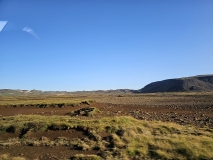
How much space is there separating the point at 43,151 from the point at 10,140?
404 cm

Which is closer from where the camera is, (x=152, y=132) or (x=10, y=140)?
(x=10, y=140)

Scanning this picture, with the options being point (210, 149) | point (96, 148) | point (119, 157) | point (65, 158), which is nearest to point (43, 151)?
point (65, 158)

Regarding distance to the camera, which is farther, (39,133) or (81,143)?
(39,133)

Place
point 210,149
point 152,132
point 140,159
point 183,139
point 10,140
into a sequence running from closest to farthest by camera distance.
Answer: point 140,159
point 210,149
point 183,139
point 10,140
point 152,132

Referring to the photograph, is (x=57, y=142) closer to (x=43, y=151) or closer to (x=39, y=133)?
(x=43, y=151)

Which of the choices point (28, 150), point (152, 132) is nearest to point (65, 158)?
point (28, 150)

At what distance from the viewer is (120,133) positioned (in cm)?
1723

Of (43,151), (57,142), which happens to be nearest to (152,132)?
(57,142)

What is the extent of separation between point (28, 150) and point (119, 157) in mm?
6149

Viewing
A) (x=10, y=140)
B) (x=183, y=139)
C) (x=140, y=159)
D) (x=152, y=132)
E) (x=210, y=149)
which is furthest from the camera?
(x=152, y=132)

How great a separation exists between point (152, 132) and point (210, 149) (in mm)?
5103

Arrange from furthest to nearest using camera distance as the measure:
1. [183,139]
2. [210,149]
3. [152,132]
Result: [152,132], [183,139], [210,149]

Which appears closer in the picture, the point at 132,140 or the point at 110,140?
the point at 132,140

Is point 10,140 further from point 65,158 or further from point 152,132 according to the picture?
point 152,132
